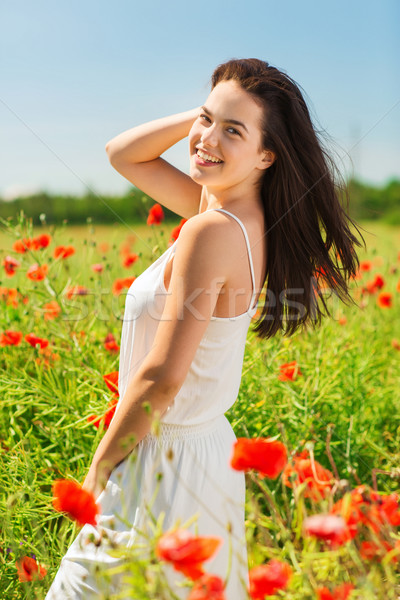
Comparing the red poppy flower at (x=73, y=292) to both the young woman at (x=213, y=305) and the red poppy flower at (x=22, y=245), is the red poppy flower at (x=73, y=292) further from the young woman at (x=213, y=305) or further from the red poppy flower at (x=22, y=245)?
the young woman at (x=213, y=305)

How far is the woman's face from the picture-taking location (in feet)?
4.29

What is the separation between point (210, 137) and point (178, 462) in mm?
740

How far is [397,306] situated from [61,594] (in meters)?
3.43

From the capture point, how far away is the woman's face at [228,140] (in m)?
1.31

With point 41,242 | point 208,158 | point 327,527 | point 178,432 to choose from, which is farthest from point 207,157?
point 41,242

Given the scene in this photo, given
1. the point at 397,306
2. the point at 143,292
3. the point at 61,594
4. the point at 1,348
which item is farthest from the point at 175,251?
the point at 397,306

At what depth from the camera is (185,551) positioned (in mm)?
700

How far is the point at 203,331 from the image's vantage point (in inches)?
47.1

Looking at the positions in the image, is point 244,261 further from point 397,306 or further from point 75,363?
point 397,306

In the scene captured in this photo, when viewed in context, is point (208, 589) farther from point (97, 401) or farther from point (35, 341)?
point (35, 341)

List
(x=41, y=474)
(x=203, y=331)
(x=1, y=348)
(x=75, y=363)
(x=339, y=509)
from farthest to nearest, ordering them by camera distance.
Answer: (x=1, y=348)
(x=75, y=363)
(x=41, y=474)
(x=203, y=331)
(x=339, y=509)

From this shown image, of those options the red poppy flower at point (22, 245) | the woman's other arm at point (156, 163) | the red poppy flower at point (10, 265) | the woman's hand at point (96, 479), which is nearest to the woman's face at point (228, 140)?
the woman's other arm at point (156, 163)

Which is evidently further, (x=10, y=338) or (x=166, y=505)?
(x=10, y=338)

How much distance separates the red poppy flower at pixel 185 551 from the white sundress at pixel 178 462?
49 cm
